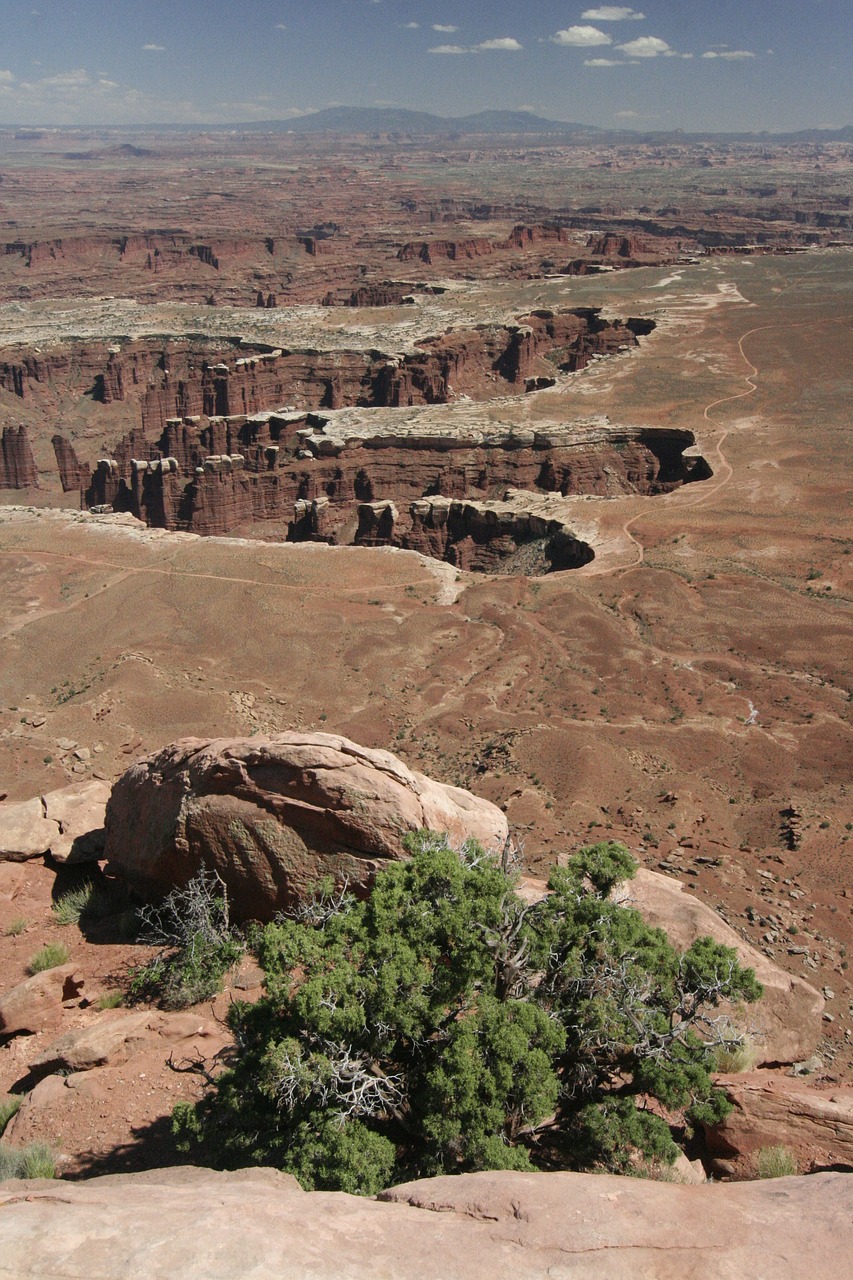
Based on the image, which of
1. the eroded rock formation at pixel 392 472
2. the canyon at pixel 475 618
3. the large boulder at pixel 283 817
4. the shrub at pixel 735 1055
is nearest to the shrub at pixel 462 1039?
the shrub at pixel 735 1055

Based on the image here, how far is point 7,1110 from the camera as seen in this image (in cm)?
951

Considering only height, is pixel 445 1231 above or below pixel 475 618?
above

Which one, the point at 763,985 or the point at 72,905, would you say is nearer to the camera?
the point at 763,985

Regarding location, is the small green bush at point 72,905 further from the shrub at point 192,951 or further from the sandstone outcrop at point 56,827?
the shrub at point 192,951

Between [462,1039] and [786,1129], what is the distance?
344cm

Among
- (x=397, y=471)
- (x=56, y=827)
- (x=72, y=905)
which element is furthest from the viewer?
(x=397, y=471)

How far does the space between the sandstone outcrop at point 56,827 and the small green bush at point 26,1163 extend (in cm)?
745

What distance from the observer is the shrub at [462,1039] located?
26.4 ft

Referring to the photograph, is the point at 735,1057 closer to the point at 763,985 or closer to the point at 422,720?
the point at 763,985

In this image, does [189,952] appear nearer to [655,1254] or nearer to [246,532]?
[655,1254]

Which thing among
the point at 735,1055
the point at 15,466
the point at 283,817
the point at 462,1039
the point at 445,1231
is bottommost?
the point at 15,466

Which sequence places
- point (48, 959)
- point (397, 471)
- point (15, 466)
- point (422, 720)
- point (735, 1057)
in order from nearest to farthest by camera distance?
point (735, 1057), point (48, 959), point (422, 720), point (397, 471), point (15, 466)

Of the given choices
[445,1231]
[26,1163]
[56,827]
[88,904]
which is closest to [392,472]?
[56,827]

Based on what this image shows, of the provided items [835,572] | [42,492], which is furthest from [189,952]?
[42,492]
